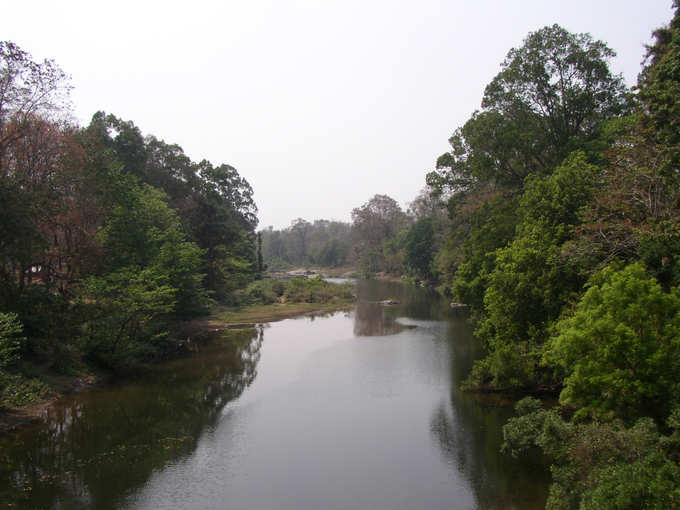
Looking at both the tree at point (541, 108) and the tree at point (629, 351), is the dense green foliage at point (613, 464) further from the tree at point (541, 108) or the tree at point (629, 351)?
the tree at point (541, 108)

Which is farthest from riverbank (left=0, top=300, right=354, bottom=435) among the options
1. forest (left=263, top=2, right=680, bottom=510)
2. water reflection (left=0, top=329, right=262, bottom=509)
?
forest (left=263, top=2, right=680, bottom=510)

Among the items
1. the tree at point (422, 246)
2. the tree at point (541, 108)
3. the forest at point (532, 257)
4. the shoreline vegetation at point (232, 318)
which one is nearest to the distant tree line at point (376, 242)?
the tree at point (422, 246)

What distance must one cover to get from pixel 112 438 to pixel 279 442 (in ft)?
18.2

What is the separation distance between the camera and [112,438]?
1661 cm

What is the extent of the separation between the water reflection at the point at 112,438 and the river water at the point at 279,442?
53 mm

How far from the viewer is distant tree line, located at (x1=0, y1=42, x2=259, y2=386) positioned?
20641mm

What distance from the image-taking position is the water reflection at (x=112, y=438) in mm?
13047

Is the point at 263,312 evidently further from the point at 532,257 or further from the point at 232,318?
the point at 532,257

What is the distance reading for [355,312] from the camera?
4631 centimetres

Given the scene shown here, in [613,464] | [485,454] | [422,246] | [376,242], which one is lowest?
[485,454]

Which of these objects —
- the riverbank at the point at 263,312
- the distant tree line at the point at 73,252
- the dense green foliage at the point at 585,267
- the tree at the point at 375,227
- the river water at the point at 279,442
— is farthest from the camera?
the tree at the point at 375,227

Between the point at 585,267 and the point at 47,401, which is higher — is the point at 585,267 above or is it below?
above

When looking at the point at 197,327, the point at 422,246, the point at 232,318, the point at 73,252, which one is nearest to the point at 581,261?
the point at 73,252

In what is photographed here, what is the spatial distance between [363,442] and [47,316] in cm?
1514
